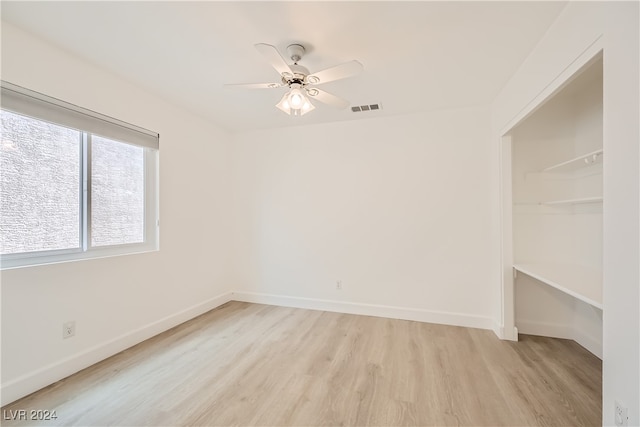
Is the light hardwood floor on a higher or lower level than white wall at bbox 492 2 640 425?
lower

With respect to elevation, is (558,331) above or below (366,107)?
below

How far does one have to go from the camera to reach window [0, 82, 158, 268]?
177 cm

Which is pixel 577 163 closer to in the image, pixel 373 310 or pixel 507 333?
pixel 507 333

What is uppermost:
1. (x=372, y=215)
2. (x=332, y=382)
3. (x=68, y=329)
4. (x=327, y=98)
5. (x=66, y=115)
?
(x=327, y=98)

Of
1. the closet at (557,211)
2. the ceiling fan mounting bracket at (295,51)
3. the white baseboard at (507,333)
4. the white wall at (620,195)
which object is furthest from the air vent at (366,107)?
the white baseboard at (507,333)

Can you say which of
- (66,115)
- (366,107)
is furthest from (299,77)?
(66,115)

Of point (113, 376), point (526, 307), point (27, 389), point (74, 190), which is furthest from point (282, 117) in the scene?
point (526, 307)

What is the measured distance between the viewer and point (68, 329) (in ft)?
6.55

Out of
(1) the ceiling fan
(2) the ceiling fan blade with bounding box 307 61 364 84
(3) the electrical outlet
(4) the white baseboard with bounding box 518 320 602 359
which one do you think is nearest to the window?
(1) the ceiling fan

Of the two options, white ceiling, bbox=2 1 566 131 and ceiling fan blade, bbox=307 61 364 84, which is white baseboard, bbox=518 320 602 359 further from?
ceiling fan blade, bbox=307 61 364 84

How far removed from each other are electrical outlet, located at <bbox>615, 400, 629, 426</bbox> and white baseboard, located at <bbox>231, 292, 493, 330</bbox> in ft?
6.09

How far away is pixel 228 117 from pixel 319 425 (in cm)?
329

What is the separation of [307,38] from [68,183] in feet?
7.25

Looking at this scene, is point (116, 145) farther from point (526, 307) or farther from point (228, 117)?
point (526, 307)
